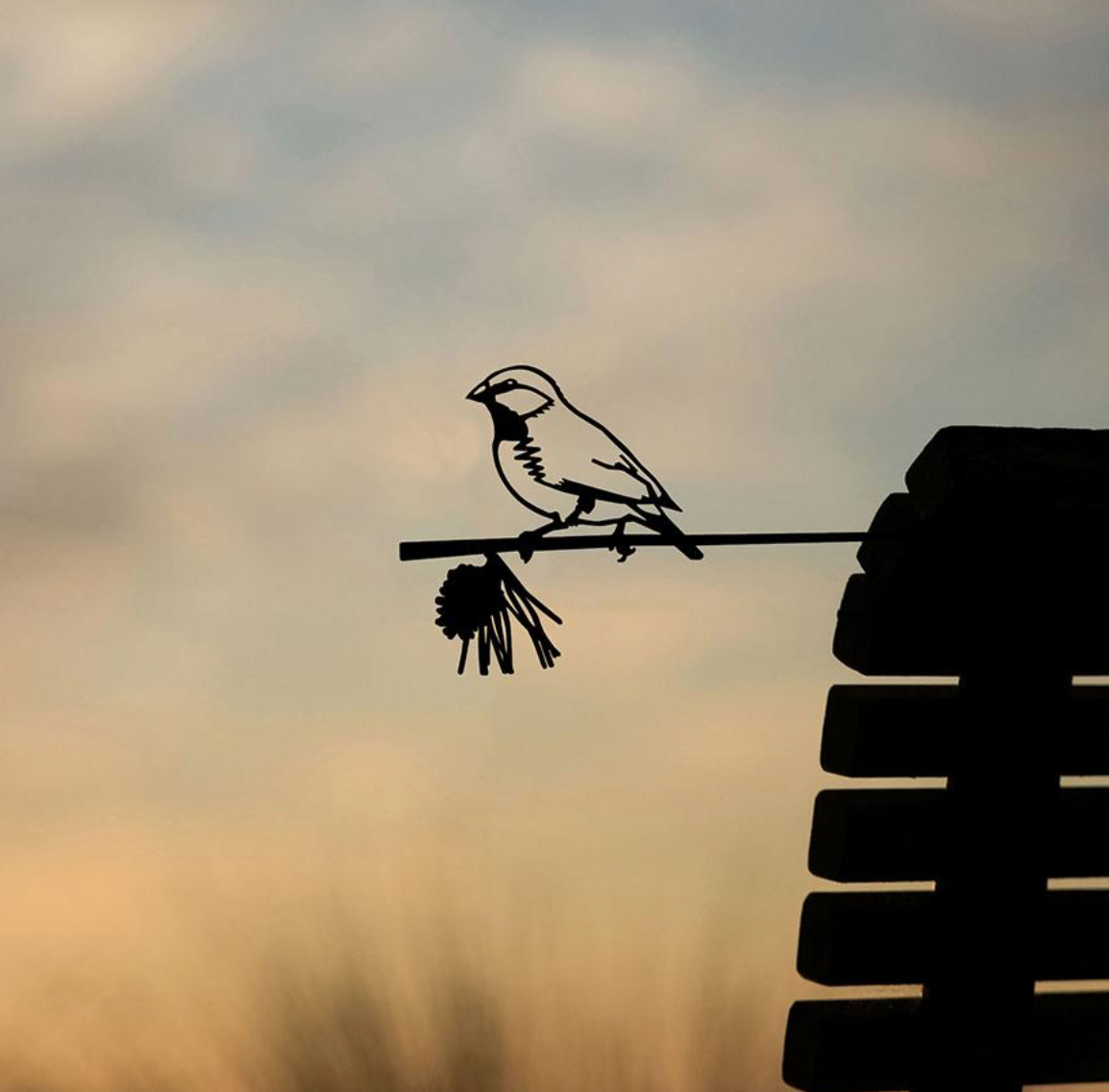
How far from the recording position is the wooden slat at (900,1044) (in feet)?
13.5

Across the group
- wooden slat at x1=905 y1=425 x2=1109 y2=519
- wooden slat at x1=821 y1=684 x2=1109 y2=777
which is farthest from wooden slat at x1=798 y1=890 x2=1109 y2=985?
wooden slat at x1=905 y1=425 x2=1109 y2=519

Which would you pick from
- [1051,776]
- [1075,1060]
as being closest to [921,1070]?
[1075,1060]

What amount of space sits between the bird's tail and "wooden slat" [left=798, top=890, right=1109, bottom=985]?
75 centimetres

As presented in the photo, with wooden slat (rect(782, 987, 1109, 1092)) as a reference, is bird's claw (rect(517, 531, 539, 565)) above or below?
above

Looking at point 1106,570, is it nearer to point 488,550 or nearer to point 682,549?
point 682,549

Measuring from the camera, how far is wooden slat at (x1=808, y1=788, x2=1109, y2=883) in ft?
13.5

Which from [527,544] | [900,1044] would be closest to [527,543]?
[527,544]

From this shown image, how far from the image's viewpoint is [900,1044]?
422 cm

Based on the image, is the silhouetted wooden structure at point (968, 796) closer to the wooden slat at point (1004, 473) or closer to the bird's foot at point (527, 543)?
the wooden slat at point (1004, 473)

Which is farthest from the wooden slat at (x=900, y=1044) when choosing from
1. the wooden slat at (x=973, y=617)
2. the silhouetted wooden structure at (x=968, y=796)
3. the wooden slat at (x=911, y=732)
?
the wooden slat at (x=973, y=617)

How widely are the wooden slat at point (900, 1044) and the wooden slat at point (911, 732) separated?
1.62ft

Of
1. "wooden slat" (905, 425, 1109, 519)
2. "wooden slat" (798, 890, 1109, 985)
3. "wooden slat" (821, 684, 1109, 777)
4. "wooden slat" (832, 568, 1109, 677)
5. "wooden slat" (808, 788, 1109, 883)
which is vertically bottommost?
"wooden slat" (798, 890, 1109, 985)

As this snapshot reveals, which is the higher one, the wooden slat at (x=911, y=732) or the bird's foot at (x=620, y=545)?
the bird's foot at (x=620, y=545)

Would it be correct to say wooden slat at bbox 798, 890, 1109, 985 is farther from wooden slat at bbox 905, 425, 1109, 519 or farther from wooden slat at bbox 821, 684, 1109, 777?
wooden slat at bbox 905, 425, 1109, 519
